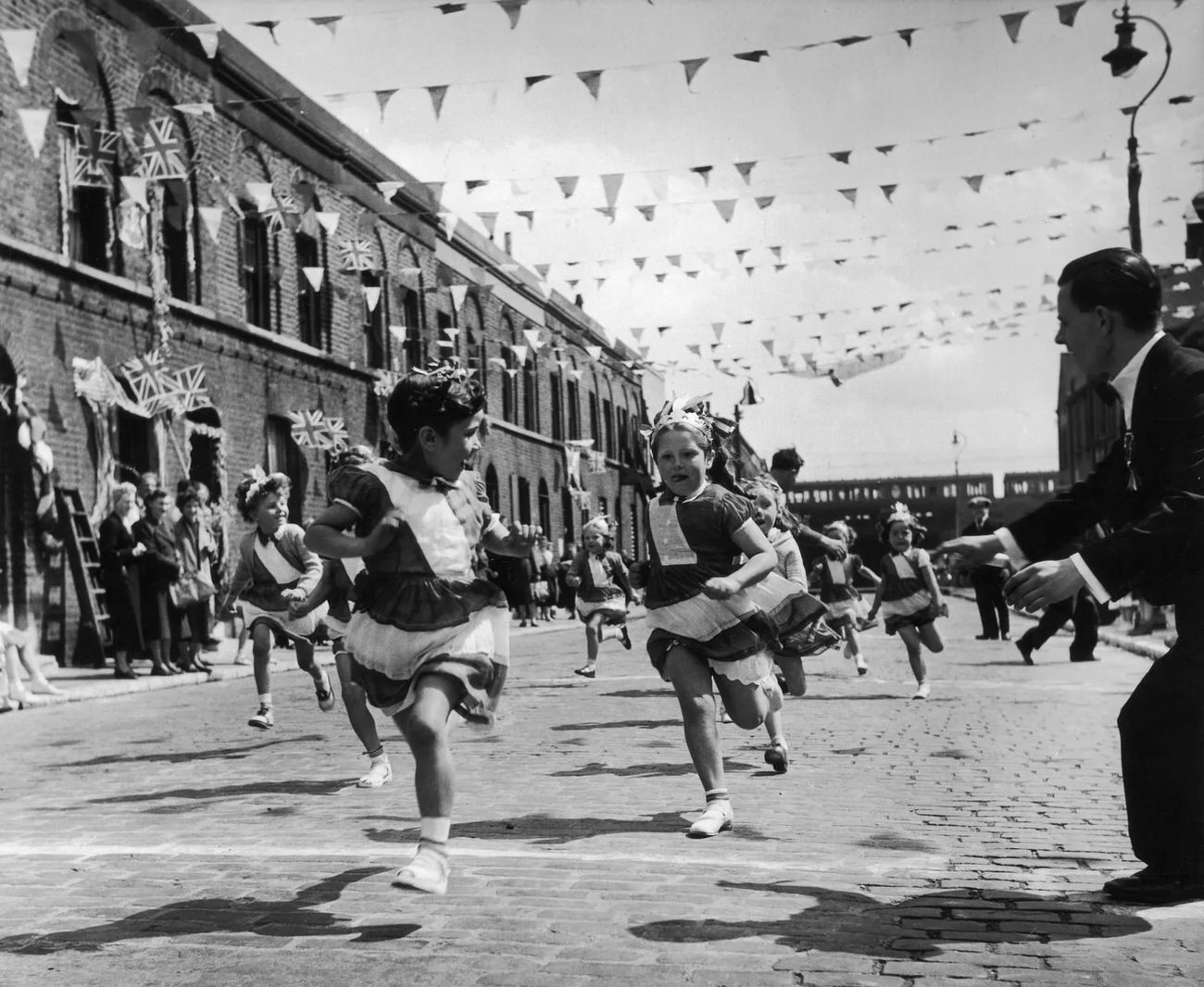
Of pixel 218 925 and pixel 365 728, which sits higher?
pixel 365 728

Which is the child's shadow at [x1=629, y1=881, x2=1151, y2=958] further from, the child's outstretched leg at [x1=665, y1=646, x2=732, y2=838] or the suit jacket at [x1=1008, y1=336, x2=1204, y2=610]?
the child's outstretched leg at [x1=665, y1=646, x2=732, y2=838]

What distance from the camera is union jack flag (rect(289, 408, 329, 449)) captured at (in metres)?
24.9

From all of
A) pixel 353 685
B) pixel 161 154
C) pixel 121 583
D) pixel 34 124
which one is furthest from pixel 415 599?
pixel 161 154

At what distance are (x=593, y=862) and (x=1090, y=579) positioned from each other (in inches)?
81.1

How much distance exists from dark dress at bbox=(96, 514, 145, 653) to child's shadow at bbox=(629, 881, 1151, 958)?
39.4ft

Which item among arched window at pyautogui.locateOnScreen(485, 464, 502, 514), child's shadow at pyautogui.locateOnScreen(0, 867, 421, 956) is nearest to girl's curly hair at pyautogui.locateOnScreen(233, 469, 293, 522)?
child's shadow at pyautogui.locateOnScreen(0, 867, 421, 956)

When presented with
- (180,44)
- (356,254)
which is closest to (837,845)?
(180,44)

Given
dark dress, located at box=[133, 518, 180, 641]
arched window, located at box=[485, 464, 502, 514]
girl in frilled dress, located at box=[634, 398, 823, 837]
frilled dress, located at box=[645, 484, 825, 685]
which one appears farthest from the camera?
arched window, located at box=[485, 464, 502, 514]

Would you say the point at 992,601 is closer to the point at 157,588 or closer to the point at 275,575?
the point at 157,588

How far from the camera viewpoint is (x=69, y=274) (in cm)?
1778

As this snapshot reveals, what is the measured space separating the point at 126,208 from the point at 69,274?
159cm

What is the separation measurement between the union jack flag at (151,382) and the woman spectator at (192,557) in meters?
2.78

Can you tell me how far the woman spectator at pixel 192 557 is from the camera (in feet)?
51.6

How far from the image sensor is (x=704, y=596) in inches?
231
